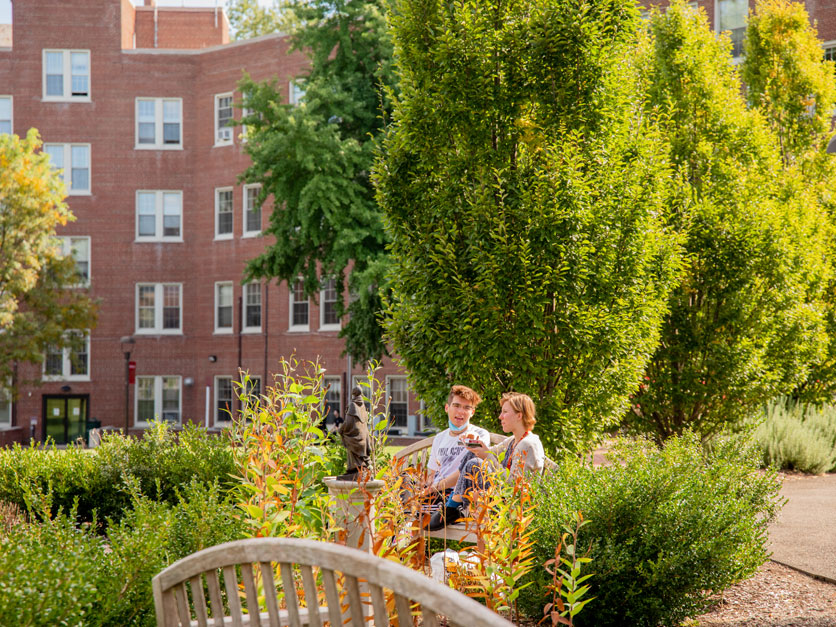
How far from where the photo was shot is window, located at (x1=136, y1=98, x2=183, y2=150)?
122 feet

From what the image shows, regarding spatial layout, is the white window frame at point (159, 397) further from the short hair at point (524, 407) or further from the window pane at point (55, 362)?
the short hair at point (524, 407)

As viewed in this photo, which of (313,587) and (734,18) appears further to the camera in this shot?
(734,18)

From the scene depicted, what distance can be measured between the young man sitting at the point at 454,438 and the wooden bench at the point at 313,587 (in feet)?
12.4

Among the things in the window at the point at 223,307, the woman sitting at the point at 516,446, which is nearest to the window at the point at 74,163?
the window at the point at 223,307

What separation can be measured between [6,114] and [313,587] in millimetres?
40454

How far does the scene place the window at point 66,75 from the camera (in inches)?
1474

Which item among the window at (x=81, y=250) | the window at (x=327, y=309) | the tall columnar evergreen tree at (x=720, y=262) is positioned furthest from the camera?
the window at (x=81, y=250)

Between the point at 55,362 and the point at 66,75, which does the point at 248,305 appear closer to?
the point at 55,362

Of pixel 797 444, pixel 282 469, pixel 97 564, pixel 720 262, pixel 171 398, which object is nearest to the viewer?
pixel 97 564

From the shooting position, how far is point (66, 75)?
123 feet

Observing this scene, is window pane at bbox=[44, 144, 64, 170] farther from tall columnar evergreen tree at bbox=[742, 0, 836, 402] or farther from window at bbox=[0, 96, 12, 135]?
tall columnar evergreen tree at bbox=[742, 0, 836, 402]

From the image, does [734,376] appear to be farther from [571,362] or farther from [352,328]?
[352,328]

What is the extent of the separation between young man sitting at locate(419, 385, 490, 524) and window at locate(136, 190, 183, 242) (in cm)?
3200

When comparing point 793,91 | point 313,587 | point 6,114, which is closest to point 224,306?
point 6,114
